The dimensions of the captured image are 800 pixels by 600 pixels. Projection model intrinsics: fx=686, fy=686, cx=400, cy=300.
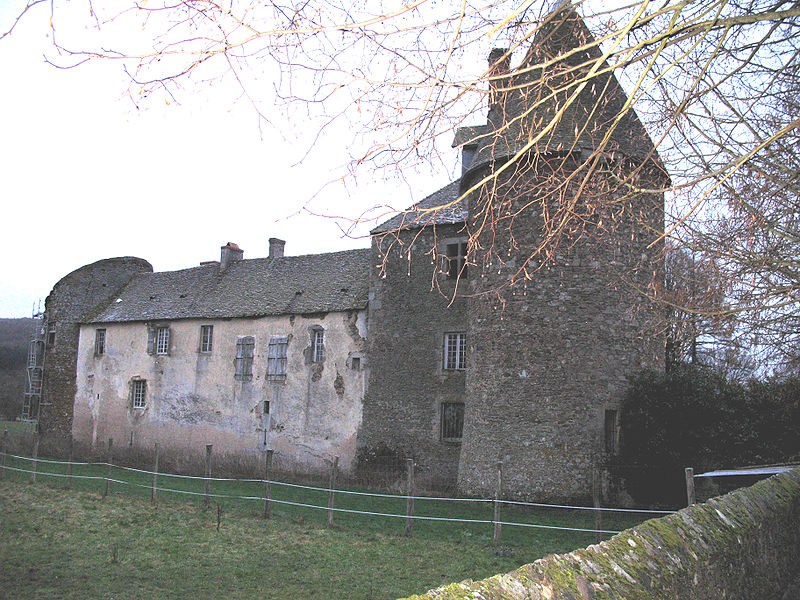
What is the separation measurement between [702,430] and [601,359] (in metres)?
2.65

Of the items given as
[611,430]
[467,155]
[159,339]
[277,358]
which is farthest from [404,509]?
[159,339]

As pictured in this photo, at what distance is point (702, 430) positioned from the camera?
14734mm

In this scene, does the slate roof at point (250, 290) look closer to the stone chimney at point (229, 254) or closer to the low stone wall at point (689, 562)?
the stone chimney at point (229, 254)

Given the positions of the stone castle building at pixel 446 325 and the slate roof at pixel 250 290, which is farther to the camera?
the slate roof at pixel 250 290

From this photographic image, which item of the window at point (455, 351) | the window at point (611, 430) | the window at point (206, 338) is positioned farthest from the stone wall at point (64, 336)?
the window at point (611, 430)

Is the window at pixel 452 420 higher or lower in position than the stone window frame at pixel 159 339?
lower

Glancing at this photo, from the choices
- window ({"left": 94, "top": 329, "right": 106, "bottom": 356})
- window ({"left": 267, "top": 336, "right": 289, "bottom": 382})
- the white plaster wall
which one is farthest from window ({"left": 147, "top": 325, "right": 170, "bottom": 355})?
window ({"left": 267, "top": 336, "right": 289, "bottom": 382})

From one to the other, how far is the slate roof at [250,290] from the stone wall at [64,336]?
0.99 meters

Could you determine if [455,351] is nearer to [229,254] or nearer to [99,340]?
[229,254]

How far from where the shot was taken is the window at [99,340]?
29.6 m

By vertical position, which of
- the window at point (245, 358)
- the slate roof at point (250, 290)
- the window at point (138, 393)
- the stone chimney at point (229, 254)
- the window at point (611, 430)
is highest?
the stone chimney at point (229, 254)

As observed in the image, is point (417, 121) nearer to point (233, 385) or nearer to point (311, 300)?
point (311, 300)

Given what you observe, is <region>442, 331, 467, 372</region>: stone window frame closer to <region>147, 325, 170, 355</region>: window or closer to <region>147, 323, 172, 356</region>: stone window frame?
<region>147, 323, 172, 356</region>: stone window frame

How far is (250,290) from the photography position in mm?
26125
